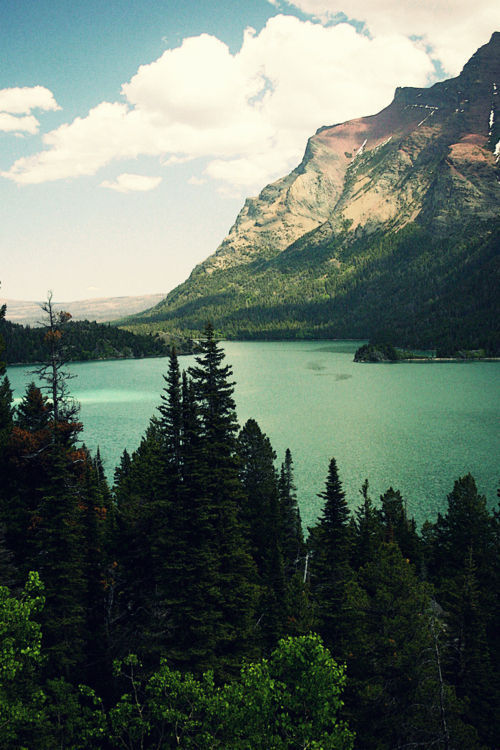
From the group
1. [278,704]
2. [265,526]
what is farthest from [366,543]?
[278,704]

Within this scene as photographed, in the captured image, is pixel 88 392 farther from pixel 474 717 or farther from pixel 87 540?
pixel 474 717

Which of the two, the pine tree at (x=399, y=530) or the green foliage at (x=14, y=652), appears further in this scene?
the pine tree at (x=399, y=530)

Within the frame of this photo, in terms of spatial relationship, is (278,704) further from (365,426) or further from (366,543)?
(365,426)

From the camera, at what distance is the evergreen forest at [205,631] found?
50.7 ft

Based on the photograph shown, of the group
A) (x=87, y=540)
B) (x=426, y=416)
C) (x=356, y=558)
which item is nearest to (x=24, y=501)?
(x=87, y=540)

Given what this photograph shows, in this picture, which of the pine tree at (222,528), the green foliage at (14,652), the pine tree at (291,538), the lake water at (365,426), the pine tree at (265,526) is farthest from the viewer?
the lake water at (365,426)

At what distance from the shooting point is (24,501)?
3891 cm

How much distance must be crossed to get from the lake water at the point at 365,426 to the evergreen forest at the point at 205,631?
120ft

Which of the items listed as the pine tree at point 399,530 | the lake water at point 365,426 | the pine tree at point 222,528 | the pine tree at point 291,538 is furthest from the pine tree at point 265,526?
the pine tree at point 399,530

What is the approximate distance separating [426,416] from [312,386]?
5431 centimetres

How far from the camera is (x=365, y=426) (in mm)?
117750

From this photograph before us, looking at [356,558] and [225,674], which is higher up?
[225,674]

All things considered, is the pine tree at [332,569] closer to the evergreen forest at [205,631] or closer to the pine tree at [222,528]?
the evergreen forest at [205,631]

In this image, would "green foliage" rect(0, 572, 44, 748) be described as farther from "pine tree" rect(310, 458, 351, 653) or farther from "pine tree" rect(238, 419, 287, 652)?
"pine tree" rect(310, 458, 351, 653)
